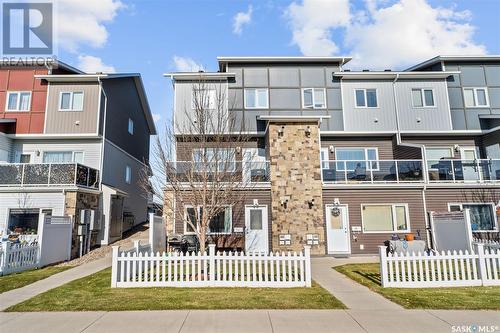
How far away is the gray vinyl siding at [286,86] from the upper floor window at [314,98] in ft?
0.62

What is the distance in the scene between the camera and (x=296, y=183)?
15.3 metres

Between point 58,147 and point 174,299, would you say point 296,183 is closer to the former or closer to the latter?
point 174,299

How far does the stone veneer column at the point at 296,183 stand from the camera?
1481cm

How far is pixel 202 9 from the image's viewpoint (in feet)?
40.9

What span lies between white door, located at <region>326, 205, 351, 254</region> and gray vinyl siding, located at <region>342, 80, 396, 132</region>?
513 cm

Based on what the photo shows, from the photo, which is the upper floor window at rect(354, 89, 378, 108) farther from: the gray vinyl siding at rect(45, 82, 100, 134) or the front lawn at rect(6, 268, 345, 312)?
the gray vinyl siding at rect(45, 82, 100, 134)

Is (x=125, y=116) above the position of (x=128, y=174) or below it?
above

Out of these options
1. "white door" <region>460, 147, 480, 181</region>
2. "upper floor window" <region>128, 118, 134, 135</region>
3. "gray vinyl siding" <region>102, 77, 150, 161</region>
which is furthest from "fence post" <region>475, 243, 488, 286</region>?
"upper floor window" <region>128, 118, 134, 135</region>

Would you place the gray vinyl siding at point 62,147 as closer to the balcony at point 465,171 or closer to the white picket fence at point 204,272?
the white picket fence at point 204,272

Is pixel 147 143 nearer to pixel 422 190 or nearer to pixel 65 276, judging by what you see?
pixel 65 276

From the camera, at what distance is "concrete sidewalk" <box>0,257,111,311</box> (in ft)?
23.9

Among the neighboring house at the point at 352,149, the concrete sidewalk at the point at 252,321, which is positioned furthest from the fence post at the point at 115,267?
the neighboring house at the point at 352,149

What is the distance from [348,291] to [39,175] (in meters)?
14.8

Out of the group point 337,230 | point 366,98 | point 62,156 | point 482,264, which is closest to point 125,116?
point 62,156
